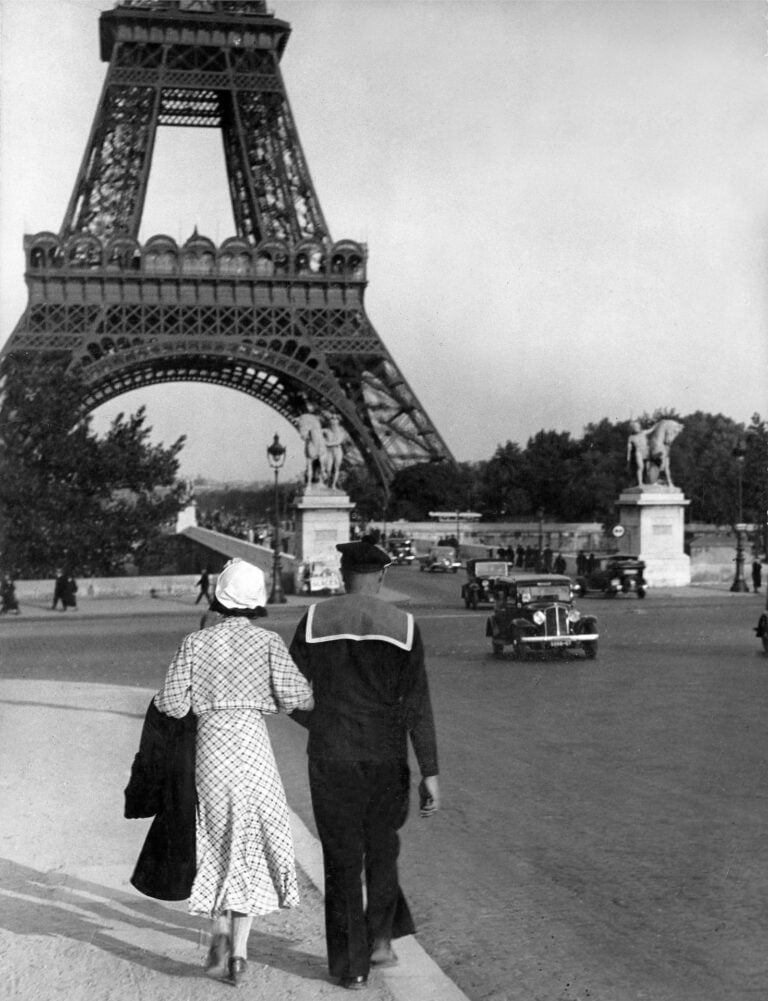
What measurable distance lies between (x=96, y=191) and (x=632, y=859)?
5932 centimetres

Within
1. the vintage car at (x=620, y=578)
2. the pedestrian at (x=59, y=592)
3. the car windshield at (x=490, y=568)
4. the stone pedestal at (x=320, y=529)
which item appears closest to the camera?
the pedestrian at (x=59, y=592)

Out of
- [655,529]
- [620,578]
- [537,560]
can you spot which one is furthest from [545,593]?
[537,560]

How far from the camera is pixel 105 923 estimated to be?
5.68 m

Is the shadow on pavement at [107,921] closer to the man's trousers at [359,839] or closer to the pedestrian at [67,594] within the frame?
the man's trousers at [359,839]

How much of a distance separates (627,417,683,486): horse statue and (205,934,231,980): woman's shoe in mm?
32670

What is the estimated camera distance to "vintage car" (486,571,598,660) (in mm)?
18094

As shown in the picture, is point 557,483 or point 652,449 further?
point 557,483

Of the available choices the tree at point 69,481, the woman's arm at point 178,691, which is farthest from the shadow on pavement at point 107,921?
the tree at point 69,481

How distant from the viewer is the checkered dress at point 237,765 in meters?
4.95

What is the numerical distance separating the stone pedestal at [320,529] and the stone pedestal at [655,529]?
295 inches

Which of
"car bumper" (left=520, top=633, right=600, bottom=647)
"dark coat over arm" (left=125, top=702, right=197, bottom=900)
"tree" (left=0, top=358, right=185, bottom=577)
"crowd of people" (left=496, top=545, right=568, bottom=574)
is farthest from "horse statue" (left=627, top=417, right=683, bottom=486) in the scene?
"dark coat over arm" (left=125, top=702, right=197, bottom=900)

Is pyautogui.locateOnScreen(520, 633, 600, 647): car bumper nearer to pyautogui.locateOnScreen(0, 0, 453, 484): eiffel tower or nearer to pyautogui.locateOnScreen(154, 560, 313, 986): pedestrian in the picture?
pyautogui.locateOnScreen(154, 560, 313, 986): pedestrian

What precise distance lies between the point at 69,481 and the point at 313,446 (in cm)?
656

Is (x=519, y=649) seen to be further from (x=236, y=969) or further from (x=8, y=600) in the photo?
(x=8, y=600)
